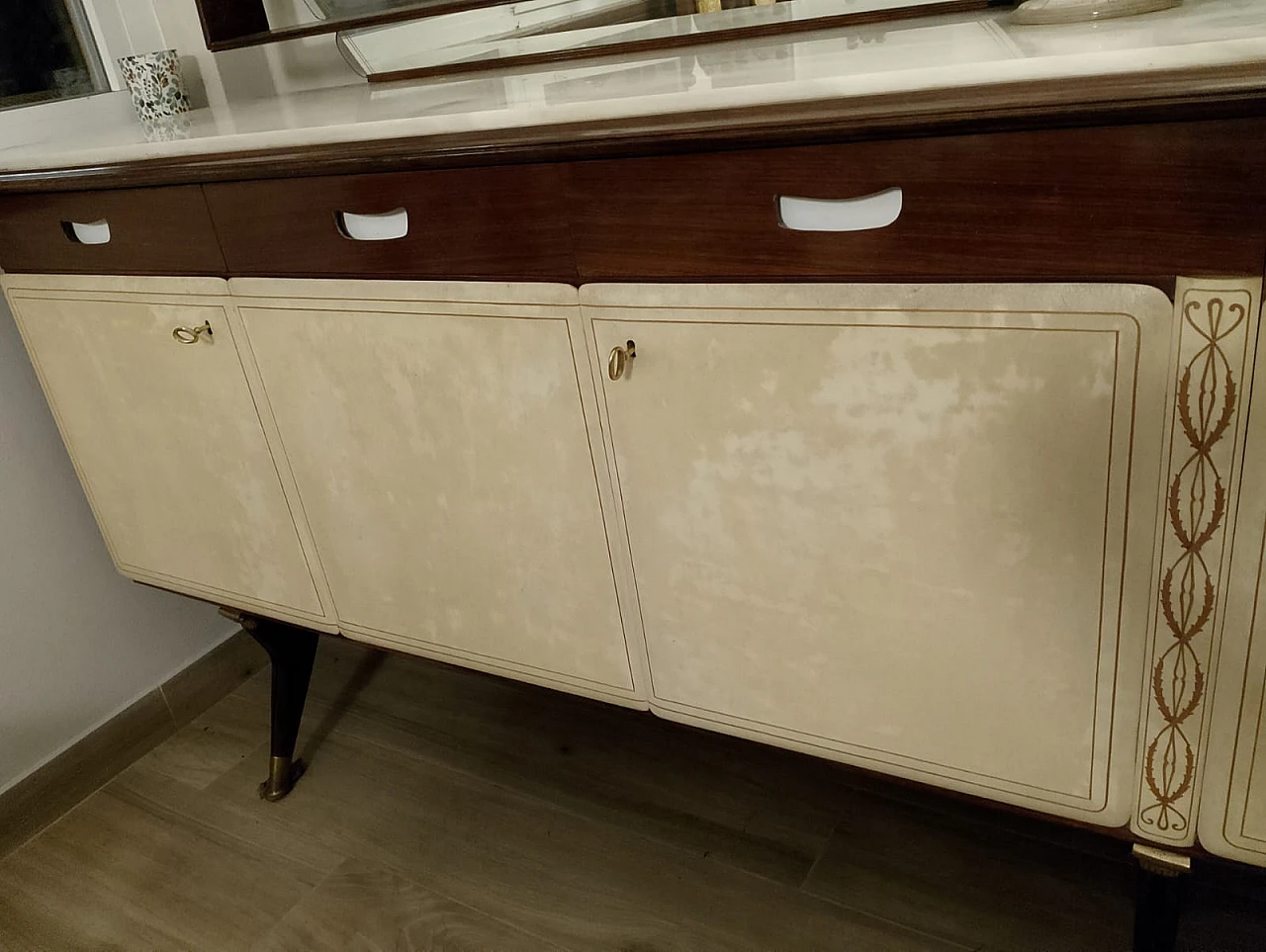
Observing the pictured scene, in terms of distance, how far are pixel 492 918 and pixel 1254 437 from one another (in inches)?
35.8

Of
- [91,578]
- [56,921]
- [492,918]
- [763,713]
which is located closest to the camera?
[763,713]

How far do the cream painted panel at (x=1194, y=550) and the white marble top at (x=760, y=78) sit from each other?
5.5 inches

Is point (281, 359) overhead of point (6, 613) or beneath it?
overhead

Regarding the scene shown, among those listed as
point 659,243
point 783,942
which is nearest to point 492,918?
point 783,942

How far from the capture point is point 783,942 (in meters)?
1.06

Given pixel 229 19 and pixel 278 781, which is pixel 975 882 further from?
pixel 229 19

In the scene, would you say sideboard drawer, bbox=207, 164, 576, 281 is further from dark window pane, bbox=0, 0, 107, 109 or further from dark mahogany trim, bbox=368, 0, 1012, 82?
dark window pane, bbox=0, 0, 107, 109

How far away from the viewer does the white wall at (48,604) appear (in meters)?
1.38

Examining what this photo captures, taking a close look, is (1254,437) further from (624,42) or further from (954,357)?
(624,42)

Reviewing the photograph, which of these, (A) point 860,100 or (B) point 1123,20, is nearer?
(A) point 860,100

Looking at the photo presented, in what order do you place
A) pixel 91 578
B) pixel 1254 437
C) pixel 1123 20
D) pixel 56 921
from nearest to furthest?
1. pixel 1254 437
2. pixel 1123 20
3. pixel 56 921
4. pixel 91 578

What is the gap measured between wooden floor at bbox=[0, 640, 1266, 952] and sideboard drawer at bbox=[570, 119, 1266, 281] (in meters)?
0.47

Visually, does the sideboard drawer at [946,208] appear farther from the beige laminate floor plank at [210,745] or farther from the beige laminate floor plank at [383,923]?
the beige laminate floor plank at [210,745]

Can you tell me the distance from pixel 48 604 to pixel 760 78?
4.10ft
